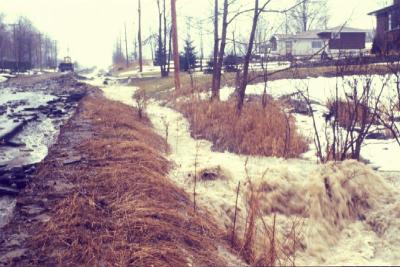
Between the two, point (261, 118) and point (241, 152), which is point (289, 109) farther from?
point (241, 152)

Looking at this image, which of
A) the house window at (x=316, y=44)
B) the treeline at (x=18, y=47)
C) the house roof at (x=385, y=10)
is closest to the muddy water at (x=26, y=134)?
the house roof at (x=385, y=10)

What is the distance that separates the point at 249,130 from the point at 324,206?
375 centimetres

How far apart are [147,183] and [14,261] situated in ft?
6.93

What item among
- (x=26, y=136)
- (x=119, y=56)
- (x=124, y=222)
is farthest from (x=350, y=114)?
(x=119, y=56)

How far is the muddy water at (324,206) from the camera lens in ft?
14.1

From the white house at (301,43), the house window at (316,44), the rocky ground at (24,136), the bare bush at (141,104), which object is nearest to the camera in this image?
the rocky ground at (24,136)

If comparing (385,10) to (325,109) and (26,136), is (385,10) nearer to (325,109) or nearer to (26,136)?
(325,109)

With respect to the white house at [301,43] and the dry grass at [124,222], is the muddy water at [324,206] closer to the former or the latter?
the dry grass at [124,222]

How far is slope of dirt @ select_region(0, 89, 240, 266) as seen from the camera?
3.58m

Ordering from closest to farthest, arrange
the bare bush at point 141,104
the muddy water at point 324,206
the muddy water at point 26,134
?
the muddy water at point 324,206 < the muddy water at point 26,134 < the bare bush at point 141,104

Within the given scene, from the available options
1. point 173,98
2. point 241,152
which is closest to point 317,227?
point 241,152

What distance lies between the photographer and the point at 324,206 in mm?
5062

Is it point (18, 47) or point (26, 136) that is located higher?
point (18, 47)

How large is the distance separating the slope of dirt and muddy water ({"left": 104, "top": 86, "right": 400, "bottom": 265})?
450 mm
